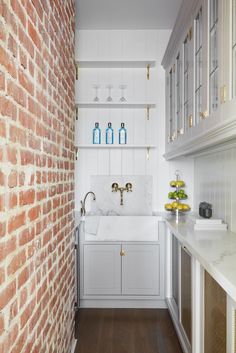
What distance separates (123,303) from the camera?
3707 millimetres

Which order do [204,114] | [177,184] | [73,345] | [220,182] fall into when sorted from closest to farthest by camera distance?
[204,114] < [73,345] < [220,182] < [177,184]

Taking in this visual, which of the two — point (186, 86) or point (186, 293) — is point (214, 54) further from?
point (186, 293)

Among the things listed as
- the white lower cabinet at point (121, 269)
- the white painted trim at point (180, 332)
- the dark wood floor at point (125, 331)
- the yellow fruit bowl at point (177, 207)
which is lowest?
the dark wood floor at point (125, 331)

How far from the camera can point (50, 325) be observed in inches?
74.0

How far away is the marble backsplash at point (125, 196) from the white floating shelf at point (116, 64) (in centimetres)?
127

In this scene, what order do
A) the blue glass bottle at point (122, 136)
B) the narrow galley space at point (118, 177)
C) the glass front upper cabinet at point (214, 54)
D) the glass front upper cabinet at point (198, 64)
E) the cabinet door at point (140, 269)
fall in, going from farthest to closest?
the blue glass bottle at point (122, 136) < the cabinet door at point (140, 269) < the glass front upper cabinet at point (198, 64) < the glass front upper cabinet at point (214, 54) < the narrow galley space at point (118, 177)

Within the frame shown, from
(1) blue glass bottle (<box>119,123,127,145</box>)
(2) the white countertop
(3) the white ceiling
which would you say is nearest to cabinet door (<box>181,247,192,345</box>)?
(2) the white countertop

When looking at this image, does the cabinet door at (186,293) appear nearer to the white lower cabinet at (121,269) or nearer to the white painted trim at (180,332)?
the white painted trim at (180,332)

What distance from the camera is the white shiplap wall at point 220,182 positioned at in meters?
2.76

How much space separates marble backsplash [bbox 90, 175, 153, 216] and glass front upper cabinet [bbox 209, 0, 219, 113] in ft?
6.82

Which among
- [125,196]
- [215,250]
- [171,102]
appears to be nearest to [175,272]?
[125,196]

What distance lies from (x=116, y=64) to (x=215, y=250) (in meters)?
2.67

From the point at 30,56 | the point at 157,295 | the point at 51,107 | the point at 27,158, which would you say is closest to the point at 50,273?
the point at 27,158

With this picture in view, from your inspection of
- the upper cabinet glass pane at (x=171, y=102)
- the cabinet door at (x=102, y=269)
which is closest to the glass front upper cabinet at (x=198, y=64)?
the upper cabinet glass pane at (x=171, y=102)
